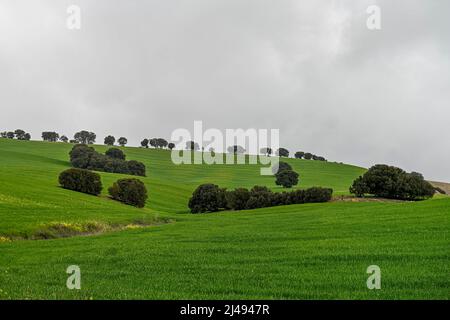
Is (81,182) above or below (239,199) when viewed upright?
above

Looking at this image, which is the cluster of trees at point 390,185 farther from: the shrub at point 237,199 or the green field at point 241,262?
the green field at point 241,262

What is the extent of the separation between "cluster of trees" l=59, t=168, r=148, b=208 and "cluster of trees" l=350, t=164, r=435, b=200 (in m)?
39.4

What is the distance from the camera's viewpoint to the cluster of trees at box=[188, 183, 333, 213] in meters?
87.6

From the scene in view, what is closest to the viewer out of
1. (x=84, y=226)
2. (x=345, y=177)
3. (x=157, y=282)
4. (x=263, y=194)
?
(x=157, y=282)

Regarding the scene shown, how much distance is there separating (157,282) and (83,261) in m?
8.92

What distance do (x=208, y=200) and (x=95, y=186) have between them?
2182cm

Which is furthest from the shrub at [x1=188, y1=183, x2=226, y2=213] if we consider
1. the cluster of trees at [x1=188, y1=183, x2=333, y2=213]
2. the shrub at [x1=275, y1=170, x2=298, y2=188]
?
the shrub at [x1=275, y1=170, x2=298, y2=188]

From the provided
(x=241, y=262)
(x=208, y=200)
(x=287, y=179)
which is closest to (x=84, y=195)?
(x=208, y=200)

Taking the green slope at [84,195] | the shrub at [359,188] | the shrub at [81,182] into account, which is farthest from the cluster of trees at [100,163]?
the shrub at [359,188]

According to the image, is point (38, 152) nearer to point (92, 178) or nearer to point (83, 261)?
point (92, 178)

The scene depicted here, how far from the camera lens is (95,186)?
89938 millimetres

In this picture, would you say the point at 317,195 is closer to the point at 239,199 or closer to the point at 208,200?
the point at 239,199
